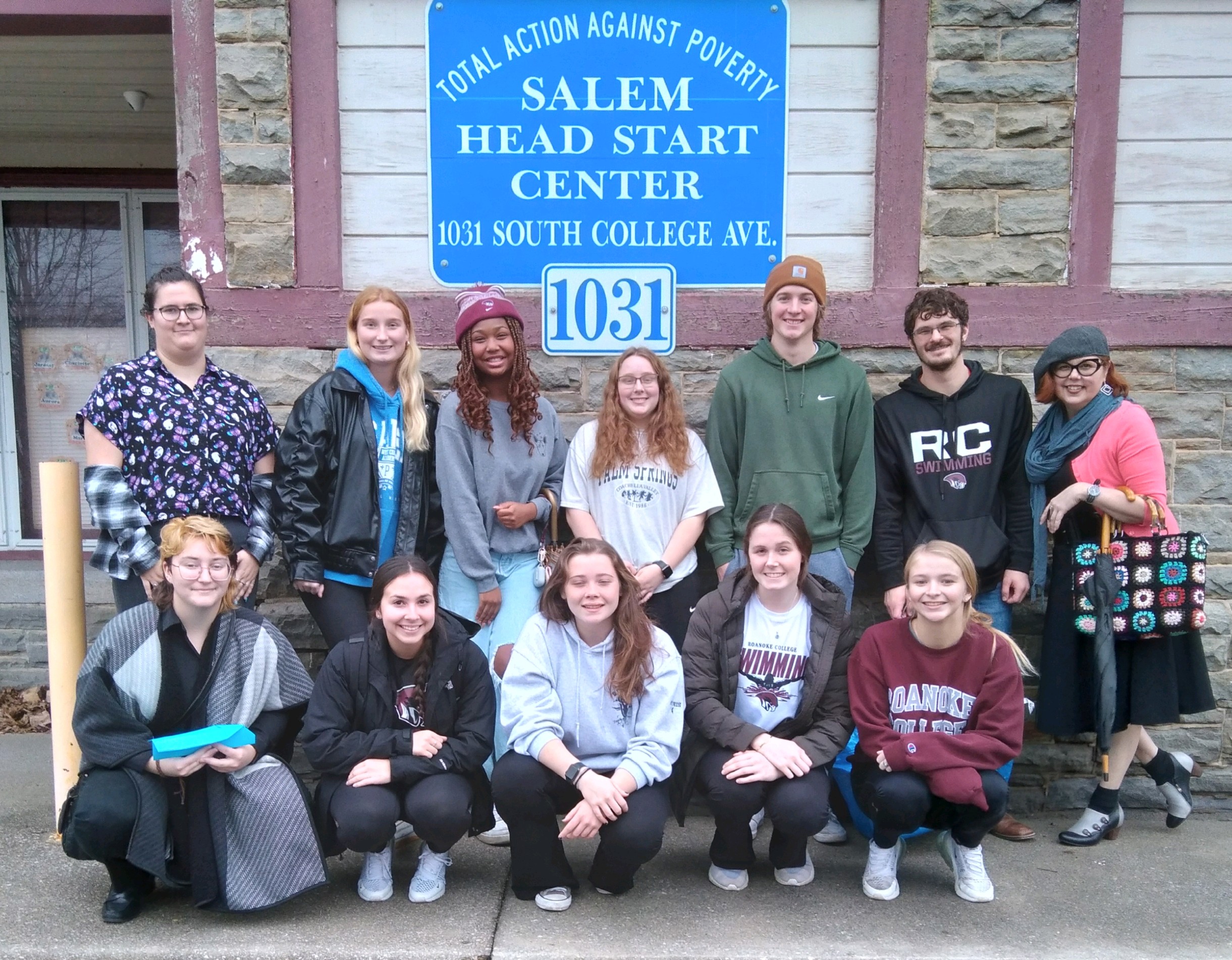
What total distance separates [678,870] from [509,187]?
2680 millimetres

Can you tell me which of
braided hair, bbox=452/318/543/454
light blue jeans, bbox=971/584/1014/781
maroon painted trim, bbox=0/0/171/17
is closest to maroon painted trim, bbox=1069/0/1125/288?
light blue jeans, bbox=971/584/1014/781

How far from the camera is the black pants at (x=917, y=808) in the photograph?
3074mm

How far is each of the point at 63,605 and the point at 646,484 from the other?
211 centimetres

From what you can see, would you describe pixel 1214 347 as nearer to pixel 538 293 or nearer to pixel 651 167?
pixel 651 167

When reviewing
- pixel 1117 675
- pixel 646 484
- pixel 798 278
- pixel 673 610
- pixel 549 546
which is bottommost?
pixel 1117 675

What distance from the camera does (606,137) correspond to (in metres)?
4.07

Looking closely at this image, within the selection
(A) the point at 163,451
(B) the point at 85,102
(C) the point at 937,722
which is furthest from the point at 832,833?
(B) the point at 85,102

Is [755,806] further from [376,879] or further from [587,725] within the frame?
[376,879]

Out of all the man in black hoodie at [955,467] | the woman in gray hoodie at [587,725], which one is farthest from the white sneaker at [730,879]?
the man in black hoodie at [955,467]

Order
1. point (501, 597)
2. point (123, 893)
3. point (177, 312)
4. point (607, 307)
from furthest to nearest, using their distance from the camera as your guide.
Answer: point (607, 307), point (501, 597), point (177, 312), point (123, 893)

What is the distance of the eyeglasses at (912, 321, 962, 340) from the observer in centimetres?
357

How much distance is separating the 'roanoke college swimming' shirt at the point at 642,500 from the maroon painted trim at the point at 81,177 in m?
3.80

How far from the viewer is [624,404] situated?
3.60 metres

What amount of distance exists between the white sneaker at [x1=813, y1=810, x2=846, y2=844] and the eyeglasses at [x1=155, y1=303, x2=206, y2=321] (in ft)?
9.26
